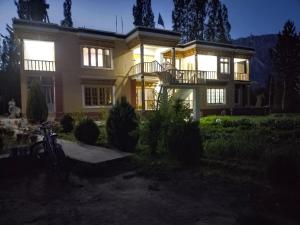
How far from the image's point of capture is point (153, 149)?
862 centimetres

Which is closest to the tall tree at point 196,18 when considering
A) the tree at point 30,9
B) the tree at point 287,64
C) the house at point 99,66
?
the tree at point 287,64

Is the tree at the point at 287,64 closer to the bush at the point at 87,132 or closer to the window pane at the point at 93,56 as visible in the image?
the window pane at the point at 93,56

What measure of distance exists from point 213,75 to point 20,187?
81.1 ft

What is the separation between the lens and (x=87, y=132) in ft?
34.1

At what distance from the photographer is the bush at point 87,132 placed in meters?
10.4

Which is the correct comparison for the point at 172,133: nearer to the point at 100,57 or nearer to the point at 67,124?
the point at 67,124

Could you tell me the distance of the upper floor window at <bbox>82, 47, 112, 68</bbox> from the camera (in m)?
22.5

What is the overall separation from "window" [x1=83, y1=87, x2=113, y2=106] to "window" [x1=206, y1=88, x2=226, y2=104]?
428 inches

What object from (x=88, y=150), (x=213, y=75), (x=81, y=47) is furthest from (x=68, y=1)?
(x=88, y=150)

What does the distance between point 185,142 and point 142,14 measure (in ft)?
124

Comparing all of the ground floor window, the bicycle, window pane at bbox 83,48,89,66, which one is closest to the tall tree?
window pane at bbox 83,48,89,66

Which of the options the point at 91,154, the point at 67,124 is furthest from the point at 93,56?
the point at 91,154

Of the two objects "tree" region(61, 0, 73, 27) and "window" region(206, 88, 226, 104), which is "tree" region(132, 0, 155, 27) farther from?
"window" region(206, 88, 226, 104)

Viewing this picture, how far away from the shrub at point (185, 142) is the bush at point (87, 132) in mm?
4092
